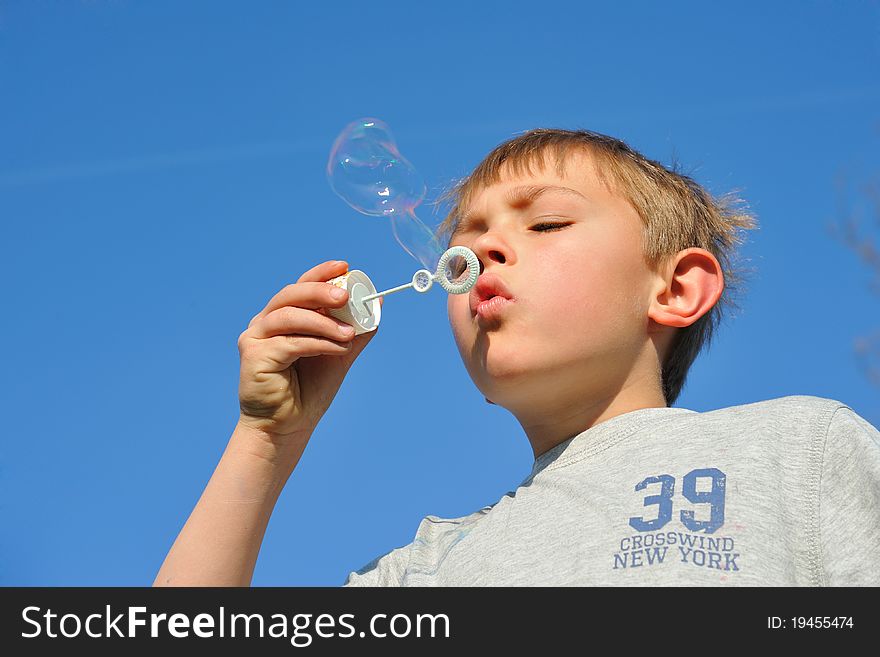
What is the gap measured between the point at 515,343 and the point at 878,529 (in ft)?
2.65

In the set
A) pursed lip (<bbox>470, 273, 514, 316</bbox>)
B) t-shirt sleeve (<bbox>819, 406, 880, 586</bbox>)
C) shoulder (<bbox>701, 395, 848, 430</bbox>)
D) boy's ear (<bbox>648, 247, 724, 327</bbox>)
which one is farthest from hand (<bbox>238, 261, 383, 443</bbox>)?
t-shirt sleeve (<bbox>819, 406, 880, 586</bbox>)

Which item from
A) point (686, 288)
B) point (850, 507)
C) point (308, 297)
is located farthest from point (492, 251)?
point (850, 507)

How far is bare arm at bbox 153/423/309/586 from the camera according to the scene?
2.07 metres

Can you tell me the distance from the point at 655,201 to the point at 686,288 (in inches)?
9.6

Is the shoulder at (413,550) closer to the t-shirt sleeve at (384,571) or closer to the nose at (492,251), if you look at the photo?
the t-shirt sleeve at (384,571)

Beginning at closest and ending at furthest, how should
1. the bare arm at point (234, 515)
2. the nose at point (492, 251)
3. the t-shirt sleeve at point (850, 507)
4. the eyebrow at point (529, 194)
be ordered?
the t-shirt sleeve at point (850, 507)
the bare arm at point (234, 515)
the nose at point (492, 251)
the eyebrow at point (529, 194)

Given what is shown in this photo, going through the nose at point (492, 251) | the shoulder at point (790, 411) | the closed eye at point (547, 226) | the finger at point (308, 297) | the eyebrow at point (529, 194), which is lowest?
the shoulder at point (790, 411)

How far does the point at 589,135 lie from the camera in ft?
8.89

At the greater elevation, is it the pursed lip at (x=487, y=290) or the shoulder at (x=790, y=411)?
the pursed lip at (x=487, y=290)

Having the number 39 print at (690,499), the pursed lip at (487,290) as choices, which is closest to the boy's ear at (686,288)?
the pursed lip at (487,290)

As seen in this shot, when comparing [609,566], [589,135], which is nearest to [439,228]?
[589,135]

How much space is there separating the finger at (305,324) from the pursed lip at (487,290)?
0.29 m

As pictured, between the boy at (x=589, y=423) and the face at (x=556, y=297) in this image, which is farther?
the face at (x=556, y=297)

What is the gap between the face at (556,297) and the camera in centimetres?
211
